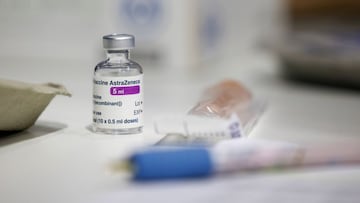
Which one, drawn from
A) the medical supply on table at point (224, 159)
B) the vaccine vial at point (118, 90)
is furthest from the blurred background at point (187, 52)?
the medical supply on table at point (224, 159)

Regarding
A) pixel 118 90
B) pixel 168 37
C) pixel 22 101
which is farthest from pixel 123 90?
pixel 168 37

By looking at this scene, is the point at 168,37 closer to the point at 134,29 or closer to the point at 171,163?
the point at 134,29

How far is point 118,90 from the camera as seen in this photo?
74 centimetres

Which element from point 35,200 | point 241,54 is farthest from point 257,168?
point 241,54

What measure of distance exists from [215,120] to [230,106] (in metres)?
0.06

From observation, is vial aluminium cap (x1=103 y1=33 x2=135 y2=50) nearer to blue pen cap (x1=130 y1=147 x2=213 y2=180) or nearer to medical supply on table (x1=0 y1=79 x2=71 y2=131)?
medical supply on table (x1=0 y1=79 x2=71 y2=131)

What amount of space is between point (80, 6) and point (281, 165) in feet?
3.15

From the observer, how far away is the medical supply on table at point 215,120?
739 millimetres

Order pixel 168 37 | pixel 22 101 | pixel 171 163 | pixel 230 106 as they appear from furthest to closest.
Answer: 1. pixel 168 37
2. pixel 230 106
3. pixel 22 101
4. pixel 171 163

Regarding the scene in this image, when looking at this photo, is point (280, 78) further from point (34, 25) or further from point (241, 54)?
point (34, 25)

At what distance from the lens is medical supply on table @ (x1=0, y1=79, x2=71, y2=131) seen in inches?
26.2

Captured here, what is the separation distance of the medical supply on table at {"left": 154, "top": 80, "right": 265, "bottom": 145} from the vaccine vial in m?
0.05

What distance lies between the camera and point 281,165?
0.60 metres

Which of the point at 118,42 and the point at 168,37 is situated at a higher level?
the point at 118,42
